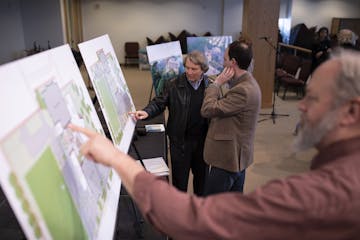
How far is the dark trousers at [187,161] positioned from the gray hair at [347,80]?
1.87m

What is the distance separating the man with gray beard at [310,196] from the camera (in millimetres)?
756

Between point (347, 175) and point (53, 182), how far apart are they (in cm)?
70

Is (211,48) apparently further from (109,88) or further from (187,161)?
(109,88)

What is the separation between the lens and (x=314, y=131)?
0.88 metres

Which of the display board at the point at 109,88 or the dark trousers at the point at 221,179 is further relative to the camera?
the dark trousers at the point at 221,179

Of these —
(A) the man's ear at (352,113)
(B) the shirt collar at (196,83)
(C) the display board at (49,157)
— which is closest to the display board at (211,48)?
(B) the shirt collar at (196,83)

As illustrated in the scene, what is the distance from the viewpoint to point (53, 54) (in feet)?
3.65

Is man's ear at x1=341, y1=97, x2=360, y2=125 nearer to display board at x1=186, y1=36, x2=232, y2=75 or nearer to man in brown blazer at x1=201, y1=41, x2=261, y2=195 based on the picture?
man in brown blazer at x1=201, y1=41, x2=261, y2=195

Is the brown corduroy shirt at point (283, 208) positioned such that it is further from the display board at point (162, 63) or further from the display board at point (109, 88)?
the display board at point (162, 63)

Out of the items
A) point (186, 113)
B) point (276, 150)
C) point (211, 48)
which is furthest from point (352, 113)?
point (211, 48)

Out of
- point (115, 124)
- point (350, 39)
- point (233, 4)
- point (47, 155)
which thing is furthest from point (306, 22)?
point (47, 155)

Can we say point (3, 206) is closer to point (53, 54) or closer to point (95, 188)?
point (95, 188)

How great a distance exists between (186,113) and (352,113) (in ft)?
5.81

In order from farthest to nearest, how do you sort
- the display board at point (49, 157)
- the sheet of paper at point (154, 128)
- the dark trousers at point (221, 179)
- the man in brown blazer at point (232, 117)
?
the sheet of paper at point (154, 128), the dark trousers at point (221, 179), the man in brown blazer at point (232, 117), the display board at point (49, 157)
